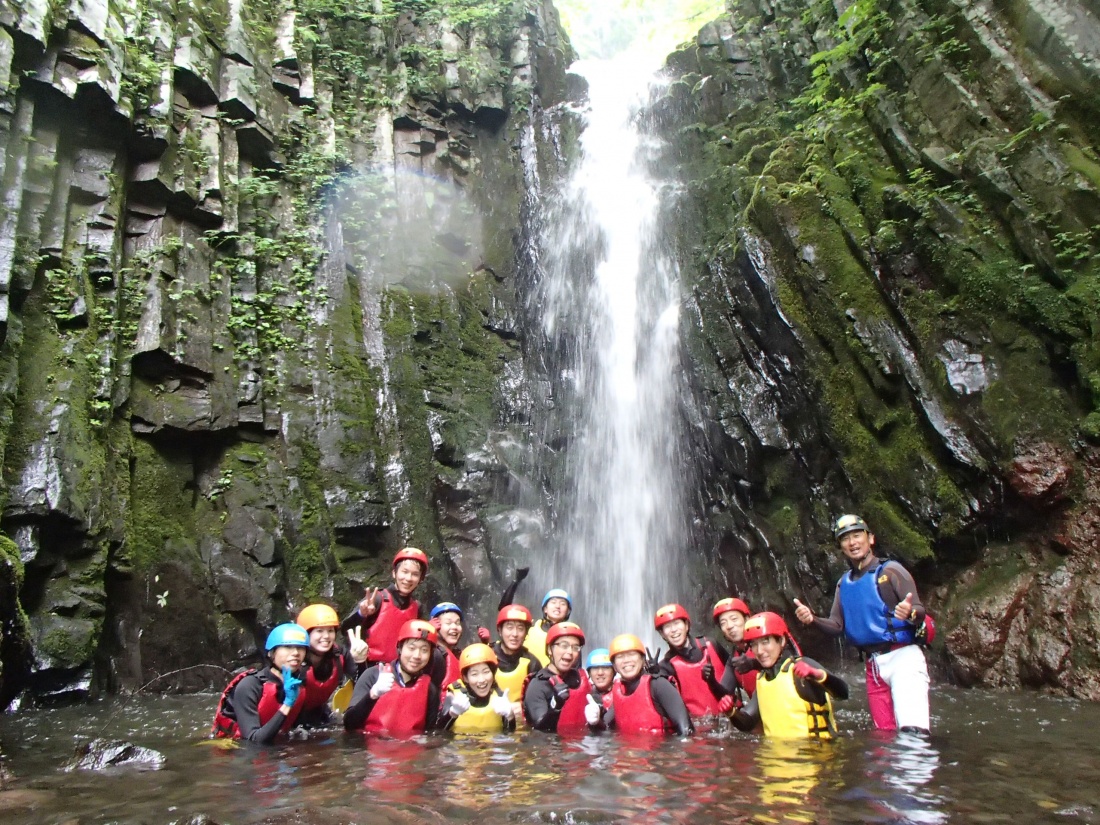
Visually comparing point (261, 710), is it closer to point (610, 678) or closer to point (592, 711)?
point (592, 711)

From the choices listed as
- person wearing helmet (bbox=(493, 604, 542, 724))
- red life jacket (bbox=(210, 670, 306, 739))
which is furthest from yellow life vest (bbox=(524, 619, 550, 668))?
red life jacket (bbox=(210, 670, 306, 739))

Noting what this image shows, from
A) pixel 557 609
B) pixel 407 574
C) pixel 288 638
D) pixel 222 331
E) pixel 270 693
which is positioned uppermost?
pixel 222 331

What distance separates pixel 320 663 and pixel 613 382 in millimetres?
9739

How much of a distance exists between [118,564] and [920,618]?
992 cm

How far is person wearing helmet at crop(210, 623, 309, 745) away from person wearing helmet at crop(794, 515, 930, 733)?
417 centimetres

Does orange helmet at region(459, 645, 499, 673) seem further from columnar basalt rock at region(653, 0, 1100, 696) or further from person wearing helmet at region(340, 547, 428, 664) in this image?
columnar basalt rock at region(653, 0, 1100, 696)

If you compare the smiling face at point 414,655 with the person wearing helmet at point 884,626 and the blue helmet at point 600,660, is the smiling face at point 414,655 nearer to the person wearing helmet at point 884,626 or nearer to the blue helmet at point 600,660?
the blue helmet at point 600,660

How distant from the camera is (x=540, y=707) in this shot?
20.8 feet

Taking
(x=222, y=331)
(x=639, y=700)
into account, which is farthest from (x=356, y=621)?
(x=222, y=331)

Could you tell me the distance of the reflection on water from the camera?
3639 millimetres

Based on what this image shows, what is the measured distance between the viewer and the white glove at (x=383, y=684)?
613 centimetres

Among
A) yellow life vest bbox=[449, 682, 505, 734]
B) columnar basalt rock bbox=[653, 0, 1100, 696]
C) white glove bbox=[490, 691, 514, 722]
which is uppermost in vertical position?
columnar basalt rock bbox=[653, 0, 1100, 696]

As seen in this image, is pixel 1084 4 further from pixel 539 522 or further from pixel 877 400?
pixel 539 522

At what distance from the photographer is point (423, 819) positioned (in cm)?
355
